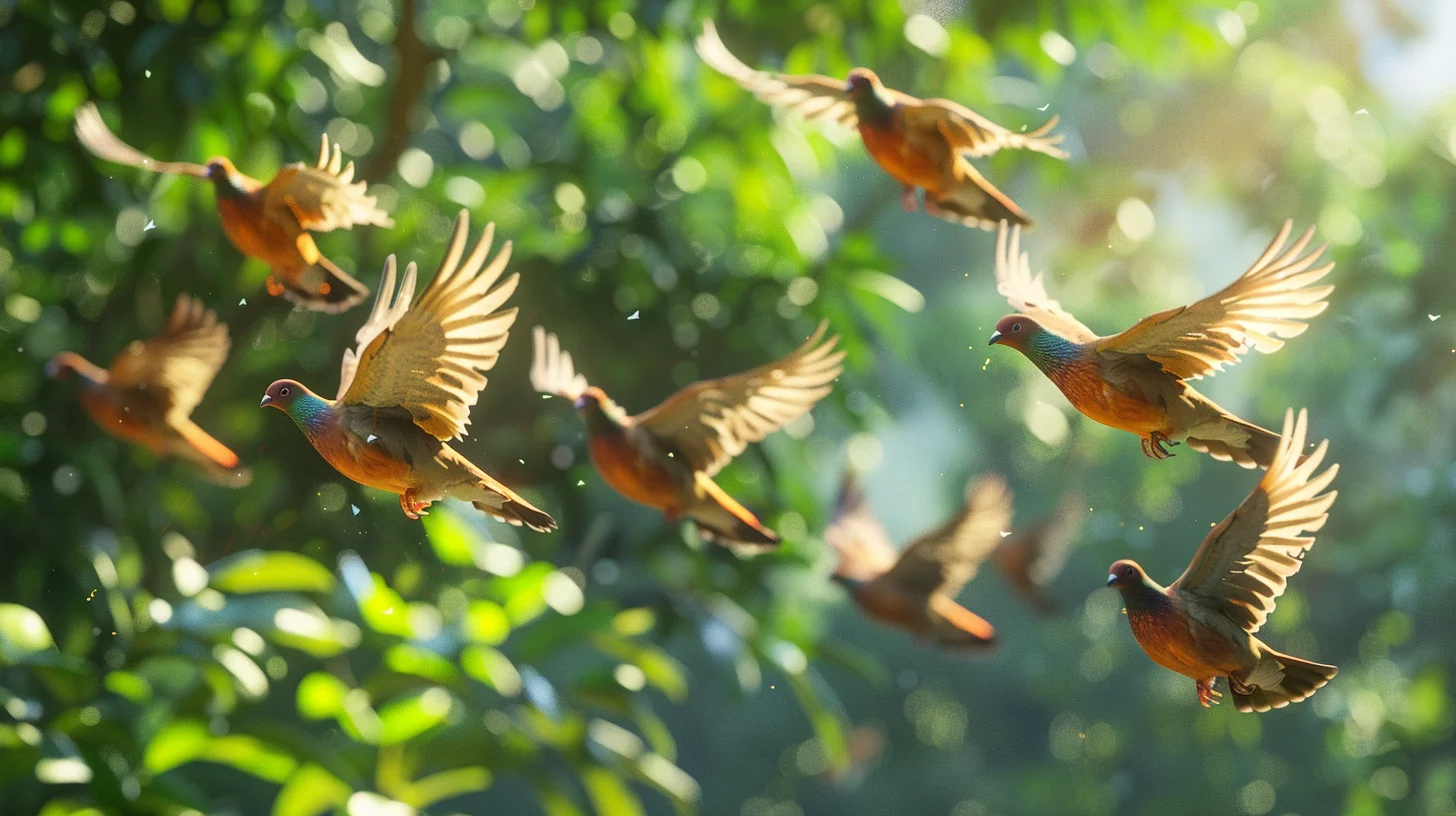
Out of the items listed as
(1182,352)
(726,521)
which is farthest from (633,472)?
(1182,352)

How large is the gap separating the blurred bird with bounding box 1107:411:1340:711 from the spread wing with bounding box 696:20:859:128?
0.25 metres

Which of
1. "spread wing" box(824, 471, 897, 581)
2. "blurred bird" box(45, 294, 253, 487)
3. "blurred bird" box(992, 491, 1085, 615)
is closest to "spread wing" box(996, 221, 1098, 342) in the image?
"blurred bird" box(45, 294, 253, 487)

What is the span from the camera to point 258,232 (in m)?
0.54

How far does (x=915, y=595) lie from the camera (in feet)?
4.28

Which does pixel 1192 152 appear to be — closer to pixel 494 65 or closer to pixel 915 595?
pixel 494 65

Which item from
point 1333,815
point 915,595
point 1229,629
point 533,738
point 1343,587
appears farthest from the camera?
point 1333,815

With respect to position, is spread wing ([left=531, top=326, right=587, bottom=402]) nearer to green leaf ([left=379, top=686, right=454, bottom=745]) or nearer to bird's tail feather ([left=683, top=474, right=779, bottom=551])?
bird's tail feather ([left=683, top=474, right=779, bottom=551])

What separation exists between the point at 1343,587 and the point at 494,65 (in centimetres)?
320

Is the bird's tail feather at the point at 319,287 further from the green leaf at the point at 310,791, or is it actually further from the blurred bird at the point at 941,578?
the green leaf at the point at 310,791

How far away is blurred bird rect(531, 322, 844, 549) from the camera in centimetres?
57

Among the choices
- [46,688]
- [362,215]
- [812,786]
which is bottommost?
[812,786]

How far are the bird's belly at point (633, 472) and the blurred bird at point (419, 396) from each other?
112mm

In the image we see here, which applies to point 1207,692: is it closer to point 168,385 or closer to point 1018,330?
point 1018,330

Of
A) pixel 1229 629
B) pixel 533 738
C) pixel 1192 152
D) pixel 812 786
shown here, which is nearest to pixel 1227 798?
pixel 812 786
